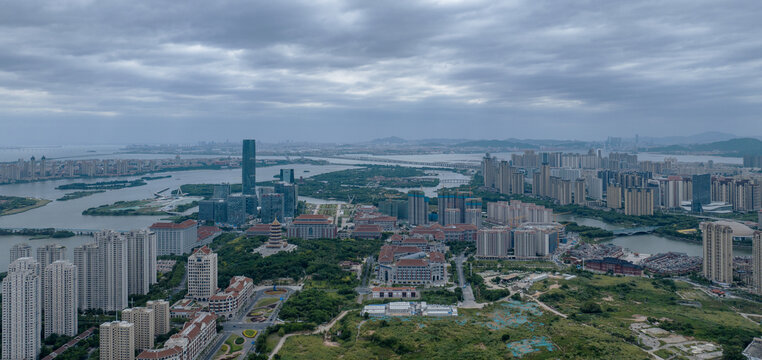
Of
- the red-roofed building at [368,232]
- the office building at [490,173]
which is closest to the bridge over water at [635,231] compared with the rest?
the red-roofed building at [368,232]

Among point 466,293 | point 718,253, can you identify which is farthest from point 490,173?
point 466,293

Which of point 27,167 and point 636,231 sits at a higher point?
point 27,167

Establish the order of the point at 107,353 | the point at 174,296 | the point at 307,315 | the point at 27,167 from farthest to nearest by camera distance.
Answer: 1. the point at 27,167
2. the point at 174,296
3. the point at 307,315
4. the point at 107,353

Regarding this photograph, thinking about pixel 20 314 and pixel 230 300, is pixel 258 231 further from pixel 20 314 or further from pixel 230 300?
pixel 20 314

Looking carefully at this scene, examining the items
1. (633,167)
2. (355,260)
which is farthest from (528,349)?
(633,167)

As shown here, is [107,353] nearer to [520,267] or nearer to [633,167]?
[520,267]

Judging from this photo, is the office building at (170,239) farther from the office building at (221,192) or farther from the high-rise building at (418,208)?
the high-rise building at (418,208)

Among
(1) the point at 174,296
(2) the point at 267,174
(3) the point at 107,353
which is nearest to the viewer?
(3) the point at 107,353
